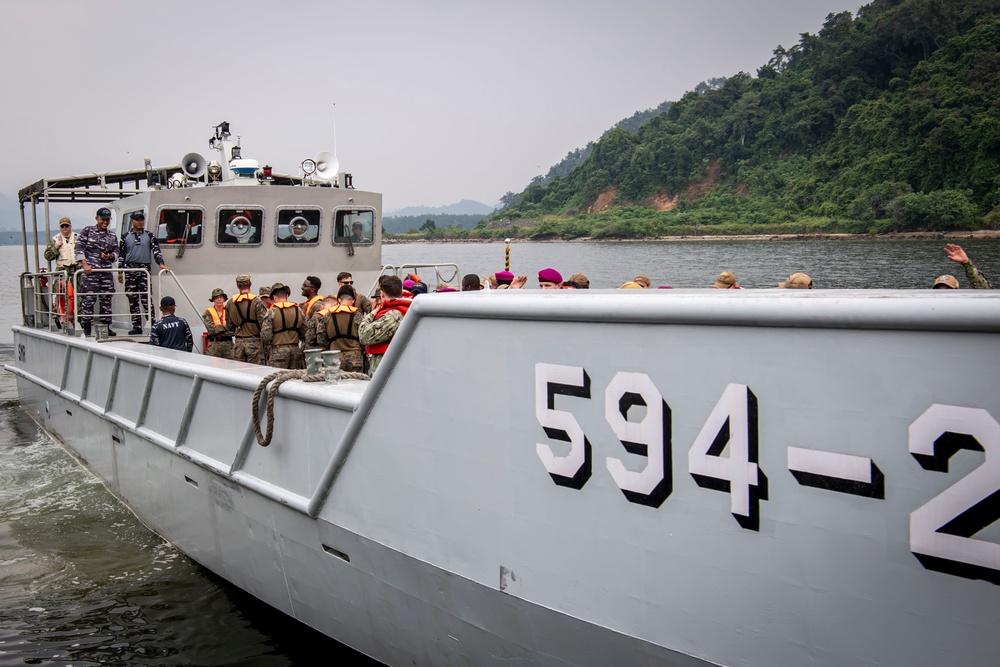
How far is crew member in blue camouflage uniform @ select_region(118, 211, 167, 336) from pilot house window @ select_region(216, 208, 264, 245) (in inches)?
27.3

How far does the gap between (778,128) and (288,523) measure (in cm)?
7073

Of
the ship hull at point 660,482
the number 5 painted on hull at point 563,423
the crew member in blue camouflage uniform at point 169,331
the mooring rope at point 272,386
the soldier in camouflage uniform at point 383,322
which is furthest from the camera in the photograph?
the crew member in blue camouflage uniform at point 169,331

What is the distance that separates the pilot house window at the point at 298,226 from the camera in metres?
9.38

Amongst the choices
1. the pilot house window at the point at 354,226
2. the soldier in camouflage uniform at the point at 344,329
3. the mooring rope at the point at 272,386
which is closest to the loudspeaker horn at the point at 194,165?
the pilot house window at the point at 354,226

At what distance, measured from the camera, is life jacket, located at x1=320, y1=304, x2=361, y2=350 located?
656 centimetres

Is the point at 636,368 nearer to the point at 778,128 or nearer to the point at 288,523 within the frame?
the point at 288,523

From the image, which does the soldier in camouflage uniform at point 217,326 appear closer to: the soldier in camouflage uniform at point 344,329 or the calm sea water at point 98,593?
the calm sea water at point 98,593

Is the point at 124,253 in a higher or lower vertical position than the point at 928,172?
lower

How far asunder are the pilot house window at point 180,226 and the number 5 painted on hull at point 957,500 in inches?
313

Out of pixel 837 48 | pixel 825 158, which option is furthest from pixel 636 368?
pixel 837 48

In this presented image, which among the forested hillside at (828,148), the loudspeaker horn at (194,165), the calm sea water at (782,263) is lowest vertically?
the calm sea water at (782,263)

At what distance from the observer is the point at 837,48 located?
71562 mm

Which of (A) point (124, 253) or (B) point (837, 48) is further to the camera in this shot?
(B) point (837, 48)

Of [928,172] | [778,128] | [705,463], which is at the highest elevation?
[778,128]
